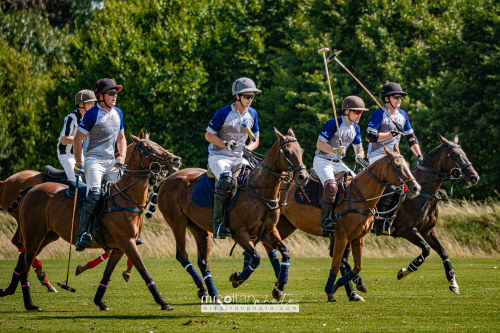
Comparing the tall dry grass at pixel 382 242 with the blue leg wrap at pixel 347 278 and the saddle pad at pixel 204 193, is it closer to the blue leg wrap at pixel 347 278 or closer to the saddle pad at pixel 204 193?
the blue leg wrap at pixel 347 278

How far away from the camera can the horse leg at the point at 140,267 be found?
28.8ft

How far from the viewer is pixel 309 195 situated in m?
11.2

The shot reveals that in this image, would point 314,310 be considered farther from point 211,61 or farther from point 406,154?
point 211,61

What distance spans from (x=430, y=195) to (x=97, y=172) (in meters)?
5.80

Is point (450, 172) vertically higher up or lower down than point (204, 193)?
lower down

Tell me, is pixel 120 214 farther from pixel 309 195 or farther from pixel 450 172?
pixel 450 172

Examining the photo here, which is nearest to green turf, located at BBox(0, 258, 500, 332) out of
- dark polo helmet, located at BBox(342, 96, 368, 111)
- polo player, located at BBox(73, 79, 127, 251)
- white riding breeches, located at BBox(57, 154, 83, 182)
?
polo player, located at BBox(73, 79, 127, 251)

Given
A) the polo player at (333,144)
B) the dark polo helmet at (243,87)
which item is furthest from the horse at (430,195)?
the dark polo helmet at (243,87)

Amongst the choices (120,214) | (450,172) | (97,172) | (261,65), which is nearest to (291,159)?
(120,214)

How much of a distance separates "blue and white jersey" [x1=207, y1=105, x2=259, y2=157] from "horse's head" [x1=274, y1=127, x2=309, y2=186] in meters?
0.97

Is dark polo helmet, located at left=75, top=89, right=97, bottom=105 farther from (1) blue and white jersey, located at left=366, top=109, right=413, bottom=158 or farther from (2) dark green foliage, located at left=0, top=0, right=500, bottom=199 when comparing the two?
(2) dark green foliage, located at left=0, top=0, right=500, bottom=199

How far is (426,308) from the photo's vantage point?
366 inches

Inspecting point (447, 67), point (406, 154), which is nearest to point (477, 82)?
point (447, 67)

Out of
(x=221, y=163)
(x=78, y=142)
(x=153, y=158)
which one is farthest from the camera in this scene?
A: (x=221, y=163)
